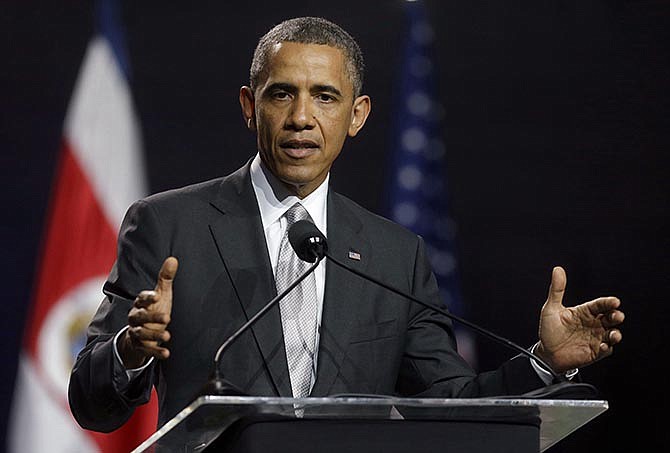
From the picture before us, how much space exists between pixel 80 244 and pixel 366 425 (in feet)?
7.66

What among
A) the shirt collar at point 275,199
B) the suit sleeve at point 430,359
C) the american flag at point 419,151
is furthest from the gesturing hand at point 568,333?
the american flag at point 419,151

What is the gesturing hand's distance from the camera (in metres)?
1.95

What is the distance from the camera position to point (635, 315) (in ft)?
11.8

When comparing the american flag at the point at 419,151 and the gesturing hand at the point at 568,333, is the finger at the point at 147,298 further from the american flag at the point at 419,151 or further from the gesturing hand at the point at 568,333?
the american flag at the point at 419,151

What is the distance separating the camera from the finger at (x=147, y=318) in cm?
160

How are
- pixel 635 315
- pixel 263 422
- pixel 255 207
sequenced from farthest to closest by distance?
1. pixel 635 315
2. pixel 255 207
3. pixel 263 422

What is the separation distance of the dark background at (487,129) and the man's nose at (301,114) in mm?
1412

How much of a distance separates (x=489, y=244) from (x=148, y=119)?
A: 3.99 ft

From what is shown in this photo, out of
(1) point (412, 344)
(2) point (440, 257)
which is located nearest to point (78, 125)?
(2) point (440, 257)

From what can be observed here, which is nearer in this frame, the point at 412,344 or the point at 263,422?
the point at 263,422

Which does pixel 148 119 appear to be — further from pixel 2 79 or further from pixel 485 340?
pixel 485 340

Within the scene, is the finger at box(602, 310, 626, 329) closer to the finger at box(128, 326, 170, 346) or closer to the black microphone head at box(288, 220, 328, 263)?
the black microphone head at box(288, 220, 328, 263)

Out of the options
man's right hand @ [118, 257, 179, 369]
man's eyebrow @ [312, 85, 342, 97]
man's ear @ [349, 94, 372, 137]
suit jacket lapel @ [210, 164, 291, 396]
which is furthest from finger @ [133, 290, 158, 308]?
man's ear @ [349, 94, 372, 137]

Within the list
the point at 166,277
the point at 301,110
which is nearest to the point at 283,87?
the point at 301,110
